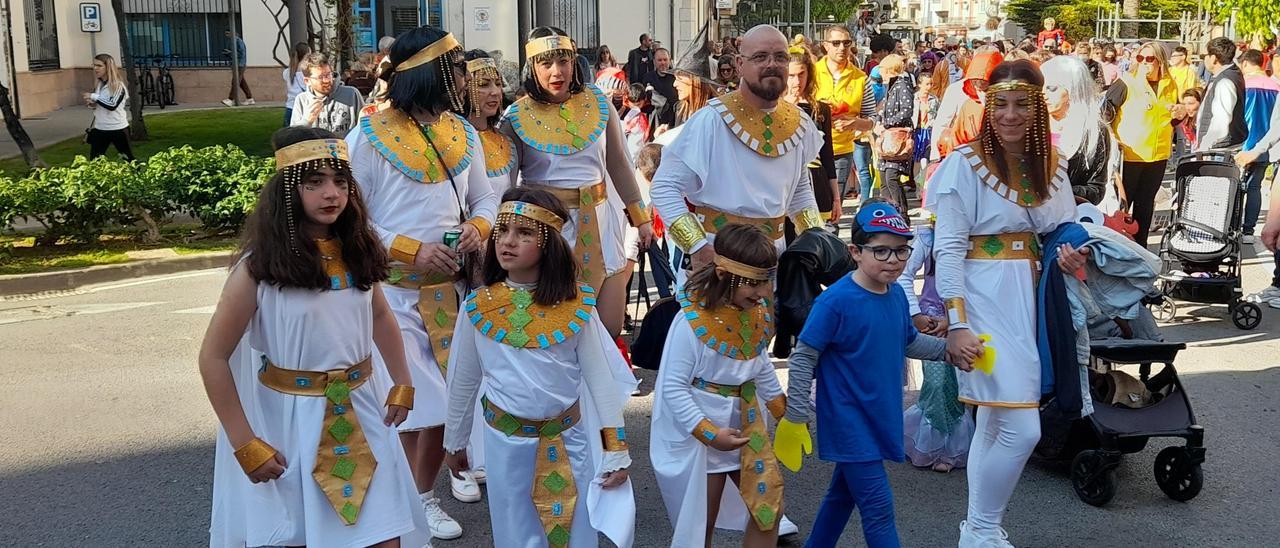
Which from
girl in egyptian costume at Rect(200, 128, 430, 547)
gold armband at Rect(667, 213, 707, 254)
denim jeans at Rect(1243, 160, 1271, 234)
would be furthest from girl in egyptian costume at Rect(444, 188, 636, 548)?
denim jeans at Rect(1243, 160, 1271, 234)

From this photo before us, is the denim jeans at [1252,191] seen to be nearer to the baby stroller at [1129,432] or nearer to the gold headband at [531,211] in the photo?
the baby stroller at [1129,432]

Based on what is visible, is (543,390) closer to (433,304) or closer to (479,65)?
(433,304)

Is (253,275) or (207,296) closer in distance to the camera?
(253,275)

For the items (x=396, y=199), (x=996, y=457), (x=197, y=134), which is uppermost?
(x=396, y=199)

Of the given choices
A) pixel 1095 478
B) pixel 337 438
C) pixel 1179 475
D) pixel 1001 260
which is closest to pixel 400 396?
pixel 337 438

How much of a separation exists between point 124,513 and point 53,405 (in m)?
1.92

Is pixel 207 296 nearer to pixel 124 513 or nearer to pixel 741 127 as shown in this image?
pixel 124 513

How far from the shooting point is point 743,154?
5.24 m

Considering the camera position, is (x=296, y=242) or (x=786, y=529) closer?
(x=296, y=242)

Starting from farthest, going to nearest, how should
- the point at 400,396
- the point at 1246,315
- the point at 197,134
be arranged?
the point at 197,134 < the point at 1246,315 < the point at 400,396

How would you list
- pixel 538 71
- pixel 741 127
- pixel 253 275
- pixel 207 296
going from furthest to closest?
pixel 207 296 → pixel 538 71 → pixel 741 127 → pixel 253 275

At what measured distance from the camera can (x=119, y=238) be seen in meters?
12.0

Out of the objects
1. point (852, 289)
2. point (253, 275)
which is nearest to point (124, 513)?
point (253, 275)

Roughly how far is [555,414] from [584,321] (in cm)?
31
